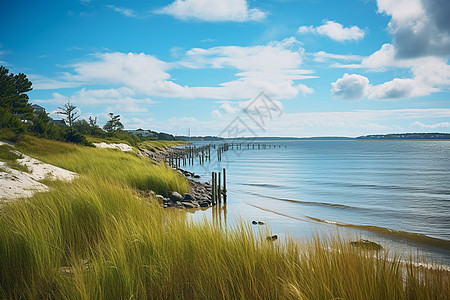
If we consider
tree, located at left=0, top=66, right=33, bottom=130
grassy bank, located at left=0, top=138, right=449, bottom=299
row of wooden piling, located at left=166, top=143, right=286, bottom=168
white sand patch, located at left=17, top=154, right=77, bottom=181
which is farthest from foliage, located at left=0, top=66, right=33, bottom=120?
grassy bank, located at left=0, top=138, right=449, bottom=299

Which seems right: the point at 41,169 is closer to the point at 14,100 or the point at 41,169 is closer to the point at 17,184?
the point at 17,184

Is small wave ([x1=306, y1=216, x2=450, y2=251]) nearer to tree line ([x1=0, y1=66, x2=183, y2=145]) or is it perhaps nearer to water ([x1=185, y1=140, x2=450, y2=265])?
water ([x1=185, y1=140, x2=450, y2=265])

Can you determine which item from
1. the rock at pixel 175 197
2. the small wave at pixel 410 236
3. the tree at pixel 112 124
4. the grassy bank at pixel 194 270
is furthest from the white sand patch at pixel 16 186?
the tree at pixel 112 124

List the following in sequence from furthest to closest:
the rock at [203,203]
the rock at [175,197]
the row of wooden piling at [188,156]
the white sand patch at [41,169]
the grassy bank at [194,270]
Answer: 1. the row of wooden piling at [188,156]
2. the rock at [203,203]
3. the rock at [175,197]
4. the white sand patch at [41,169]
5. the grassy bank at [194,270]

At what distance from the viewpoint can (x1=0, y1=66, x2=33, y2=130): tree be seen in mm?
25684

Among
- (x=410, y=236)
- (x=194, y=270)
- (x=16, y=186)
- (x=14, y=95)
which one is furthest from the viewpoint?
(x=14, y=95)

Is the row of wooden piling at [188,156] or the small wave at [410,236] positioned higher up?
the row of wooden piling at [188,156]

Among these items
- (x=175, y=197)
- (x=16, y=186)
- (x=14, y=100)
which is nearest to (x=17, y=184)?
(x=16, y=186)

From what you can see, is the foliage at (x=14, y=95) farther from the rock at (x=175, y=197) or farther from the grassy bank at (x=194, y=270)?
the grassy bank at (x=194, y=270)

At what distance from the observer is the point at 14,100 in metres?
40.1

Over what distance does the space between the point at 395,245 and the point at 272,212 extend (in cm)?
571

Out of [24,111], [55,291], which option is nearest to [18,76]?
[24,111]

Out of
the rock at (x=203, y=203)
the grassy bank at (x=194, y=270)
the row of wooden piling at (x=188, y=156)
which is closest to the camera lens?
the grassy bank at (x=194, y=270)

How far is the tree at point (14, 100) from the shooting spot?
25.7m
